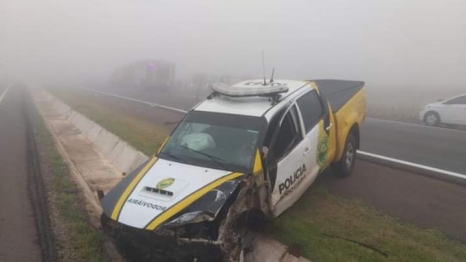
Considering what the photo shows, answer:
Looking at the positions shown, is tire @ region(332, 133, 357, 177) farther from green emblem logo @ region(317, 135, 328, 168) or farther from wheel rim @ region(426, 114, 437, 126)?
wheel rim @ region(426, 114, 437, 126)

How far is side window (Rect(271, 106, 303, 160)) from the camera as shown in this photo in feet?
19.4

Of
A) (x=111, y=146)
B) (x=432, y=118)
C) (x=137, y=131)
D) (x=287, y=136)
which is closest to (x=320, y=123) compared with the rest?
(x=287, y=136)

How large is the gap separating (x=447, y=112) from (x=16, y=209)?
15608mm

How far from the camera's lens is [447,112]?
16812mm

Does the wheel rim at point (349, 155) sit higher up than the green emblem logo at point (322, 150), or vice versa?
the green emblem logo at point (322, 150)

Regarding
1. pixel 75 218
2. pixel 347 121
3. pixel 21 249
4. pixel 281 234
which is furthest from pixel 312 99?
pixel 21 249

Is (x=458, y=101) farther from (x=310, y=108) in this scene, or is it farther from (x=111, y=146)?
(x=111, y=146)

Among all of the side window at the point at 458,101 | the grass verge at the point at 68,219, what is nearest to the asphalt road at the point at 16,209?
the grass verge at the point at 68,219

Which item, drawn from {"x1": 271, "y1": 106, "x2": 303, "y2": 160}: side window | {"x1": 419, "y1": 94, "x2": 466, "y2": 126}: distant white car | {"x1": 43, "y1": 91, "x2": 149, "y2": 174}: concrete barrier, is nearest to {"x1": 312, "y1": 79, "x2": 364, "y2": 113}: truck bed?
{"x1": 271, "y1": 106, "x2": 303, "y2": 160}: side window

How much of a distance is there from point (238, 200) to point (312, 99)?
290 centimetres

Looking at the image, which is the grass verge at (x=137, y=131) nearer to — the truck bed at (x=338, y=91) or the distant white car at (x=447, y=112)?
the truck bed at (x=338, y=91)

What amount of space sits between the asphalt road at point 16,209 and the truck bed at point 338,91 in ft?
17.7

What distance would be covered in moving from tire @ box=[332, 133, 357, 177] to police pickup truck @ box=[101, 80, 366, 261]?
0.23 m

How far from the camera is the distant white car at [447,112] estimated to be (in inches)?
642
